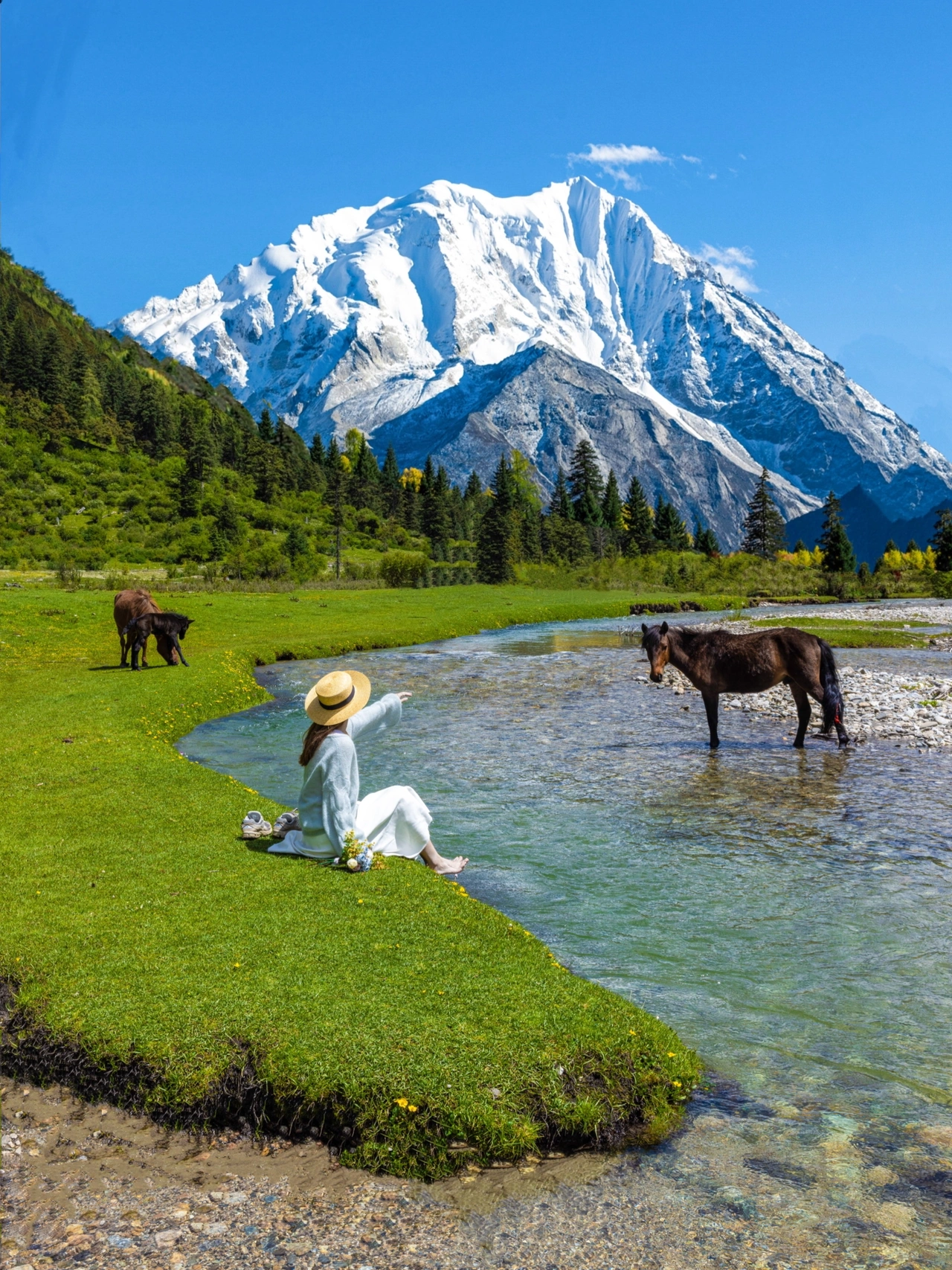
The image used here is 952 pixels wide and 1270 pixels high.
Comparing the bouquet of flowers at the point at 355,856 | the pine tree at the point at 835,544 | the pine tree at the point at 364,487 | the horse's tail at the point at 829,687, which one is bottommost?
the bouquet of flowers at the point at 355,856

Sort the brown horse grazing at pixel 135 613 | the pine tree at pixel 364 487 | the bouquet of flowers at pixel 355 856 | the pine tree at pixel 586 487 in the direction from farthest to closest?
the pine tree at pixel 586 487
the pine tree at pixel 364 487
the brown horse grazing at pixel 135 613
the bouquet of flowers at pixel 355 856

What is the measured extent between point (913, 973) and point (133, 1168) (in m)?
7.31

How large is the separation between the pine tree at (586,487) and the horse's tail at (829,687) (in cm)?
14446

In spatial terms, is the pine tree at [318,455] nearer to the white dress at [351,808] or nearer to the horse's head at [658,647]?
the horse's head at [658,647]

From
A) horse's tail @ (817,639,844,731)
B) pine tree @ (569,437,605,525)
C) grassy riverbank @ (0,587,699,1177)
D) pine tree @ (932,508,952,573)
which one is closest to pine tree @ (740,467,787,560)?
pine tree @ (932,508,952,573)

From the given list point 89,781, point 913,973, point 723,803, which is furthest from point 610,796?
point 89,781

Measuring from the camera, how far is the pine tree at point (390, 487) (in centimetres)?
16538

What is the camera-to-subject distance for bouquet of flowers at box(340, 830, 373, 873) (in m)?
10.1

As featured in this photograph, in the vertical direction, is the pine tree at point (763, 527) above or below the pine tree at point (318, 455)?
below

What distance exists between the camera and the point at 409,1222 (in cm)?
517

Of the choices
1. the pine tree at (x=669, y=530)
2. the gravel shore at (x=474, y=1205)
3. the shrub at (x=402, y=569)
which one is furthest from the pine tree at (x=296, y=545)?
the gravel shore at (x=474, y=1205)

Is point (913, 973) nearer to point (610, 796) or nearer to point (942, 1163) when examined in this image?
point (942, 1163)

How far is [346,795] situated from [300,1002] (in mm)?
3176

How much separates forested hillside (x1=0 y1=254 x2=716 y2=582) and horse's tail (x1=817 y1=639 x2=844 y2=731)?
72.1 m
